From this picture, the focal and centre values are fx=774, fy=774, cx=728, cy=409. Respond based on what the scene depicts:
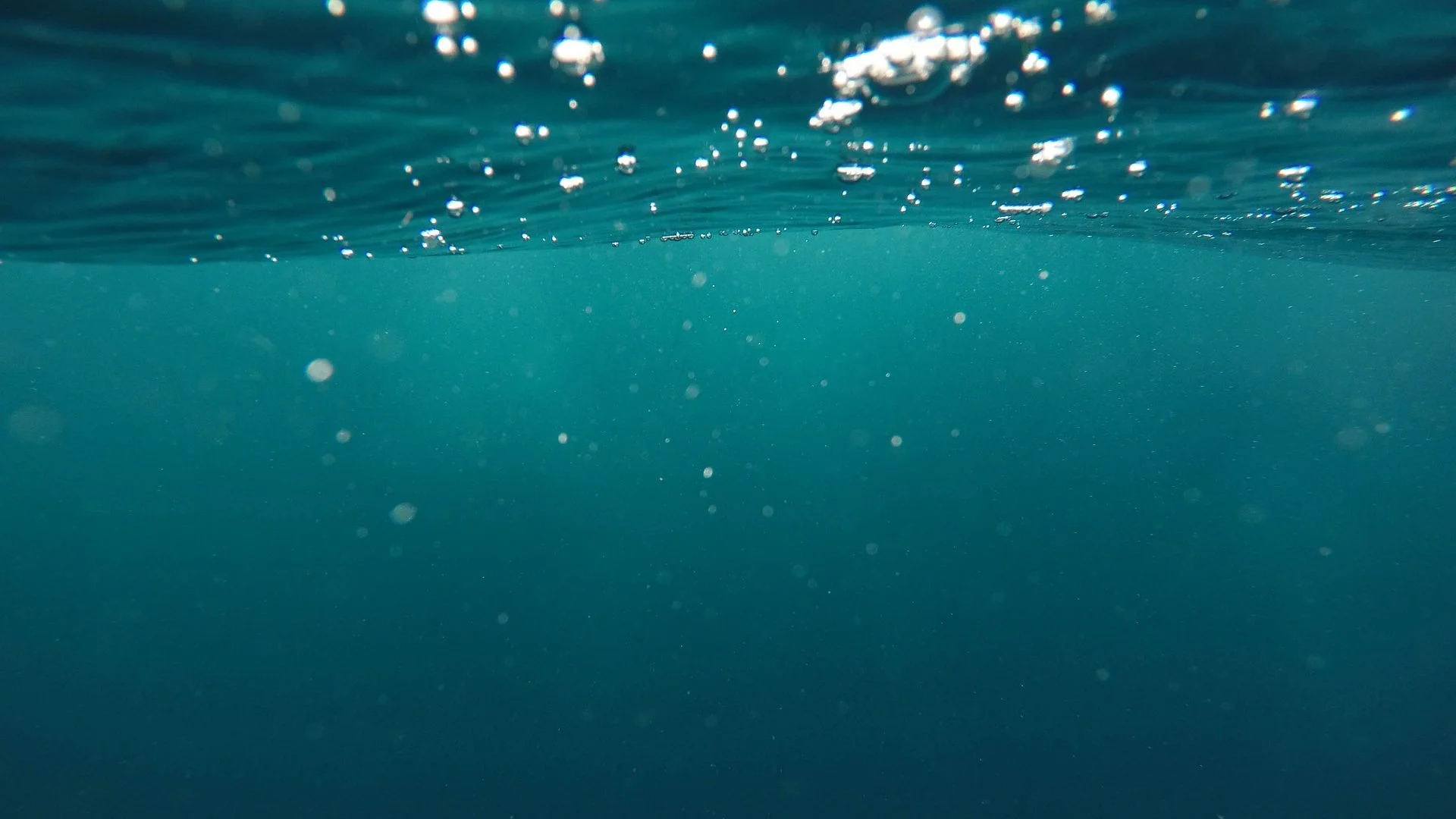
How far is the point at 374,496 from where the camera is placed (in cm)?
5925

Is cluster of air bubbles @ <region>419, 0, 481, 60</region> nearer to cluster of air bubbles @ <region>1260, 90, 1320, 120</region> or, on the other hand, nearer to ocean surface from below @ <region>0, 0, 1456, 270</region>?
ocean surface from below @ <region>0, 0, 1456, 270</region>

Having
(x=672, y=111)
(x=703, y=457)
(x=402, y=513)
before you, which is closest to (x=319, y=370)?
(x=402, y=513)

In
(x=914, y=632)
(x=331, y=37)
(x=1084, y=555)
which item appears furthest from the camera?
(x=1084, y=555)

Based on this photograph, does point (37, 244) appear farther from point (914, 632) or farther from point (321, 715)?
point (914, 632)

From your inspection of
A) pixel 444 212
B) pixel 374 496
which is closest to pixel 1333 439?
pixel 374 496

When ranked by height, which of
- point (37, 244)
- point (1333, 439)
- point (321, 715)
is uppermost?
point (37, 244)

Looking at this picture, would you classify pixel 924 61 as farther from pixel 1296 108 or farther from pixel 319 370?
pixel 319 370

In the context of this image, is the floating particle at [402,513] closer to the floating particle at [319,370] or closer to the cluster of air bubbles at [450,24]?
the floating particle at [319,370]

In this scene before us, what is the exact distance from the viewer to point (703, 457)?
7900 cm

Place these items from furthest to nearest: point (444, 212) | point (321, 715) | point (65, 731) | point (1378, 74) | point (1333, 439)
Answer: point (1333, 439)
point (65, 731)
point (321, 715)
point (444, 212)
point (1378, 74)

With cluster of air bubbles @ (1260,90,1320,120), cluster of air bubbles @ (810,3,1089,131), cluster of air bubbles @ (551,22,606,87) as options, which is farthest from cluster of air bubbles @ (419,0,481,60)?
cluster of air bubbles @ (1260,90,1320,120)

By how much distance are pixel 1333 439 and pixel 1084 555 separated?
64563mm

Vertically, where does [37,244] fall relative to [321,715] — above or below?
above

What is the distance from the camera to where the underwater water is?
19.7 feet
